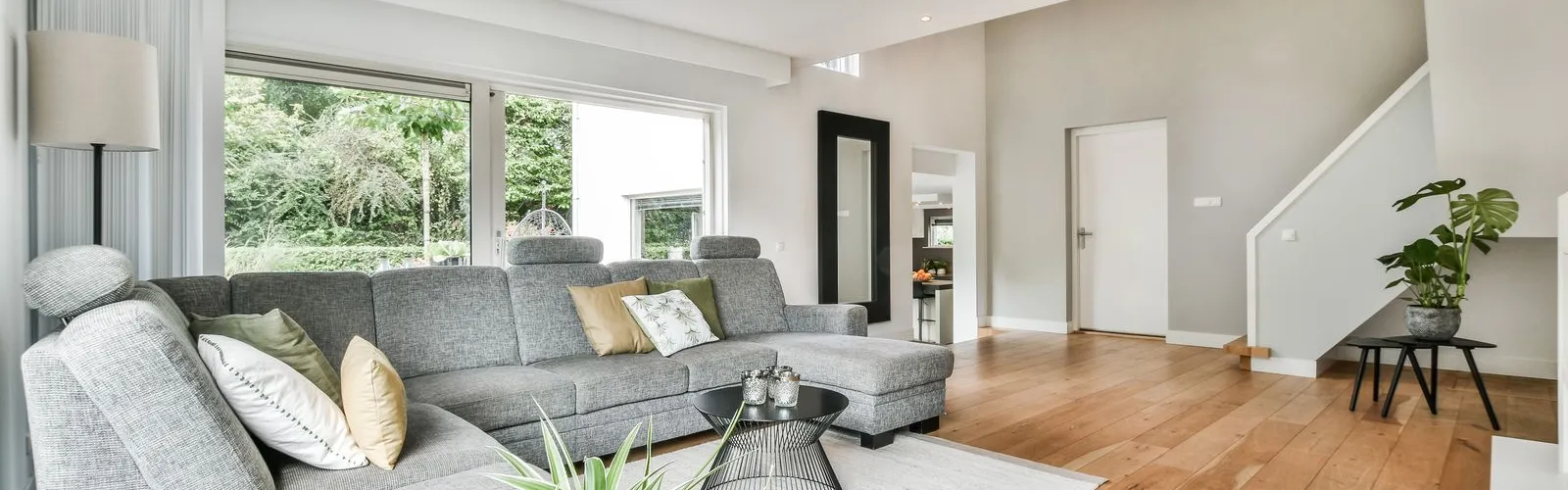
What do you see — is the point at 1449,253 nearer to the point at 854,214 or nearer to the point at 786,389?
the point at 854,214

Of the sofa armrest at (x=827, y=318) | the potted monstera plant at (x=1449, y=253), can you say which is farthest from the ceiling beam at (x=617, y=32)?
the potted monstera plant at (x=1449, y=253)

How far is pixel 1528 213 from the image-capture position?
4.07 m

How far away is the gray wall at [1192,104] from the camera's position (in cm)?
541

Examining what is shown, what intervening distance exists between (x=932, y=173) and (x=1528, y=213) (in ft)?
12.7

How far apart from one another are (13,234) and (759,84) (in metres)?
3.88

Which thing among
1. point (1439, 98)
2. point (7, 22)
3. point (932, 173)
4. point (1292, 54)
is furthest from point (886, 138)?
point (7, 22)

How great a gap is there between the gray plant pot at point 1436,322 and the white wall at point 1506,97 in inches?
31.9

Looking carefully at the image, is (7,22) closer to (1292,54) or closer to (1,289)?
(1,289)

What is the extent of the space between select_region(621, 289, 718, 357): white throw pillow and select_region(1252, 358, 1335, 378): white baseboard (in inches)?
142

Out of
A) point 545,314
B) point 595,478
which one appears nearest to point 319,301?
point 545,314

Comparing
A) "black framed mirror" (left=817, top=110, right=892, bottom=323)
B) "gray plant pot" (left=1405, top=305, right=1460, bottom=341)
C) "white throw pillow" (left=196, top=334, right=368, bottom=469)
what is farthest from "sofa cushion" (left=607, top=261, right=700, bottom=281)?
"gray plant pot" (left=1405, top=305, right=1460, bottom=341)

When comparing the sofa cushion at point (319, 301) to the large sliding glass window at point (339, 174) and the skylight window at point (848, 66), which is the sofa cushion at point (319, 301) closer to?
→ the large sliding glass window at point (339, 174)

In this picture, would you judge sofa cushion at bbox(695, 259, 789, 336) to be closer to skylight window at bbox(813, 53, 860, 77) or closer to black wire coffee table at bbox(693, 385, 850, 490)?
black wire coffee table at bbox(693, 385, 850, 490)

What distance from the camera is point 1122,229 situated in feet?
21.8
